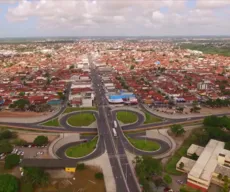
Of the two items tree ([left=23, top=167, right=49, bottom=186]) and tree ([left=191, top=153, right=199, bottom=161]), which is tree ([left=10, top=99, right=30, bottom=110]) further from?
tree ([left=191, top=153, right=199, bottom=161])

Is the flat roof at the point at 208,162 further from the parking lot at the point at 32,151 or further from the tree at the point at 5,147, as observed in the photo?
the tree at the point at 5,147

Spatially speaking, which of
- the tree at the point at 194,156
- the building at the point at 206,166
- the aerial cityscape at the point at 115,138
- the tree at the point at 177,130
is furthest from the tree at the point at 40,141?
the tree at the point at 194,156

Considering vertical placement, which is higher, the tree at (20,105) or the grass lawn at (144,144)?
the tree at (20,105)

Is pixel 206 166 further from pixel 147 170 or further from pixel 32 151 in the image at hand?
pixel 32 151

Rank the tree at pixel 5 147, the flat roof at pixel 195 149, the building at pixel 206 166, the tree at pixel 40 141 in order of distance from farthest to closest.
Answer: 1. the tree at pixel 40 141
2. the tree at pixel 5 147
3. the flat roof at pixel 195 149
4. the building at pixel 206 166

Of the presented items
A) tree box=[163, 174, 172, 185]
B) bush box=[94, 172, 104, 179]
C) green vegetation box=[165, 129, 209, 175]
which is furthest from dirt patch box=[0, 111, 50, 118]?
tree box=[163, 174, 172, 185]

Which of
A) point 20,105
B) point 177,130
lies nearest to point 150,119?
point 177,130
